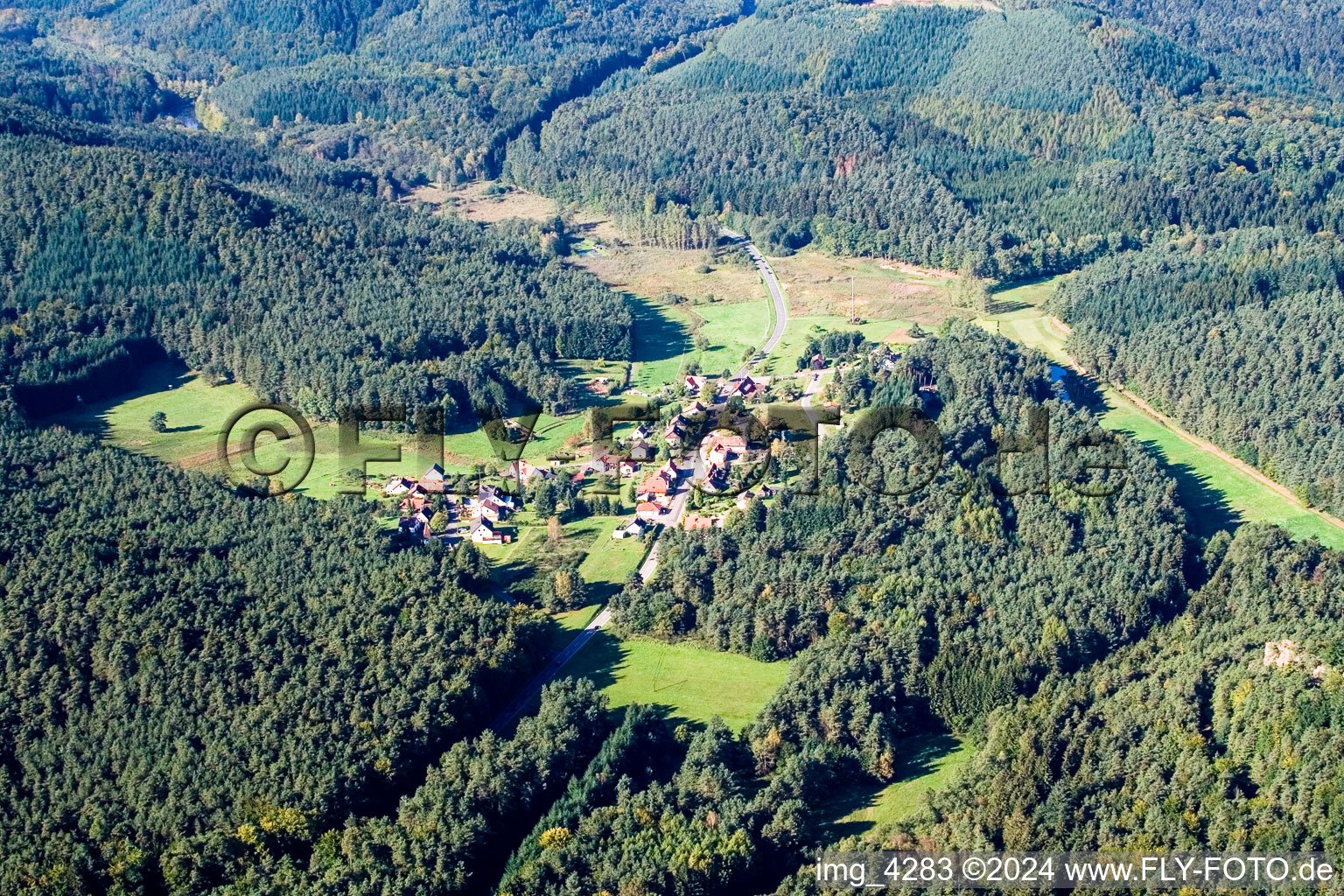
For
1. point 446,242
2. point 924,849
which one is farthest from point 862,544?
point 446,242

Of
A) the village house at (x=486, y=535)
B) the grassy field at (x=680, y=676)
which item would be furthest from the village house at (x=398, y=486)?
the grassy field at (x=680, y=676)

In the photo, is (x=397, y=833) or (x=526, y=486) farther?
(x=526, y=486)

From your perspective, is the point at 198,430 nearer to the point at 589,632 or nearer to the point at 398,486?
the point at 398,486

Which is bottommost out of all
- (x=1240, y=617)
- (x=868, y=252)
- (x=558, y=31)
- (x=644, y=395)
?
(x=1240, y=617)

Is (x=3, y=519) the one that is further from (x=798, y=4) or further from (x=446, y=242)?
(x=798, y=4)

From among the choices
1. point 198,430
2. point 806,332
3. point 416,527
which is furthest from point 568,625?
point 806,332

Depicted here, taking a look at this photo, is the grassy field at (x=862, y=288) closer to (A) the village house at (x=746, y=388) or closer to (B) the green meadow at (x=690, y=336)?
(B) the green meadow at (x=690, y=336)

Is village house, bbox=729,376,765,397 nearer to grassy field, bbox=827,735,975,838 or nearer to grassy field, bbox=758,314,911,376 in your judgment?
grassy field, bbox=758,314,911,376
